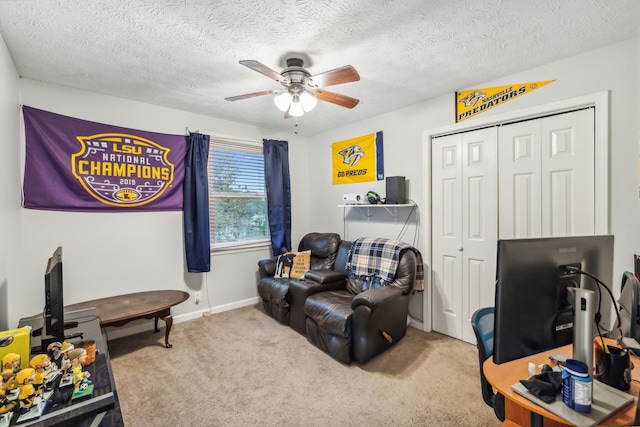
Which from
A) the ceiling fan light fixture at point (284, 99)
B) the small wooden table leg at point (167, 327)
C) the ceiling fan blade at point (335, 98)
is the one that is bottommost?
the small wooden table leg at point (167, 327)

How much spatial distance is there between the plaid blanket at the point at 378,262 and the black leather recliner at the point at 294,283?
0.88ft

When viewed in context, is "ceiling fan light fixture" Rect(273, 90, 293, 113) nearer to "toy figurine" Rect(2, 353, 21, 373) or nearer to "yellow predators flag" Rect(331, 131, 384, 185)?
"yellow predators flag" Rect(331, 131, 384, 185)

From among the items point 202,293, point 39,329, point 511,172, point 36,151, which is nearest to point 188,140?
point 36,151

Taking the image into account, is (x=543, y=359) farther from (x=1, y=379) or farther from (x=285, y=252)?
(x=285, y=252)

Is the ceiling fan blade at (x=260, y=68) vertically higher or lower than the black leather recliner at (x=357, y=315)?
higher

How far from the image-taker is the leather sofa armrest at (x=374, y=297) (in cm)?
242

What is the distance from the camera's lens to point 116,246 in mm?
3047

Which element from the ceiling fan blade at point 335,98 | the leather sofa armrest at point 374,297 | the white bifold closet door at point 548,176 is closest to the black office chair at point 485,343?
the leather sofa armrest at point 374,297

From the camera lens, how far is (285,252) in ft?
13.9

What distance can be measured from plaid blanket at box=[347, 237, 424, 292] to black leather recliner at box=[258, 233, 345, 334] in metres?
0.27

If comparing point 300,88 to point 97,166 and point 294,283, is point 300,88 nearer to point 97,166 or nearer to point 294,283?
point 294,283

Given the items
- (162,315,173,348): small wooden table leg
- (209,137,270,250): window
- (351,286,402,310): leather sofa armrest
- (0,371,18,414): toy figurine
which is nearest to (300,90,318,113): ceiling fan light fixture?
(351,286,402,310): leather sofa armrest

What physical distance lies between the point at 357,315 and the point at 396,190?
4.87 ft

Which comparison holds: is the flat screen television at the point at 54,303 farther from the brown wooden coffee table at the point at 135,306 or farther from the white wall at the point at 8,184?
the brown wooden coffee table at the point at 135,306
